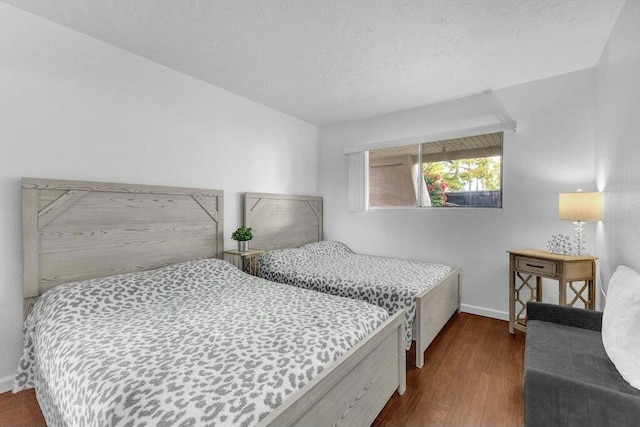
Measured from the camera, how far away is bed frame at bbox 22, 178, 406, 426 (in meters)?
1.26

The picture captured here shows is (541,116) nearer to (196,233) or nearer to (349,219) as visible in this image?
(349,219)

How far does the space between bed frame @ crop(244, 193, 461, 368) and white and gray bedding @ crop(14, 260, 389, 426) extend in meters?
0.71

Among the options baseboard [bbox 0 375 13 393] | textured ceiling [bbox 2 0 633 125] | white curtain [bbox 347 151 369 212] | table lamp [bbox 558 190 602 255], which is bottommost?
baseboard [bbox 0 375 13 393]

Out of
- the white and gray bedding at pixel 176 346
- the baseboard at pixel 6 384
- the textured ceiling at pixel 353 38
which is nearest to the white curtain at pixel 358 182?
the textured ceiling at pixel 353 38

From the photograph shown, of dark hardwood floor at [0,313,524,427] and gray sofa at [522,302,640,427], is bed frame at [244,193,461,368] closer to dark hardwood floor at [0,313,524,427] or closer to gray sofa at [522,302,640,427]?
dark hardwood floor at [0,313,524,427]

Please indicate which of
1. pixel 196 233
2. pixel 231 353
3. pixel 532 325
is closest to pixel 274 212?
pixel 196 233

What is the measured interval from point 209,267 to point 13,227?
1274 millimetres

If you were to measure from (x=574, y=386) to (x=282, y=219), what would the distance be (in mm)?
3127

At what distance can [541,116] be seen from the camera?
9.55ft

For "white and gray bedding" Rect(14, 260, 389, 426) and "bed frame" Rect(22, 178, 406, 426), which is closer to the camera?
"white and gray bedding" Rect(14, 260, 389, 426)

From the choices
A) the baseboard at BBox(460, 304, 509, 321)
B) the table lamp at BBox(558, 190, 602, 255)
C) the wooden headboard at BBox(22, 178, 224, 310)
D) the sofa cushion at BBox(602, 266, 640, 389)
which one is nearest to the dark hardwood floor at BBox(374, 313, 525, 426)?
the baseboard at BBox(460, 304, 509, 321)

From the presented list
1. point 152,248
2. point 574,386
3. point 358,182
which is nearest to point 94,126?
point 152,248

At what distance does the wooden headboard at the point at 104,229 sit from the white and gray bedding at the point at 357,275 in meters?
0.80

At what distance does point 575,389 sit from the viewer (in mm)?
1111
